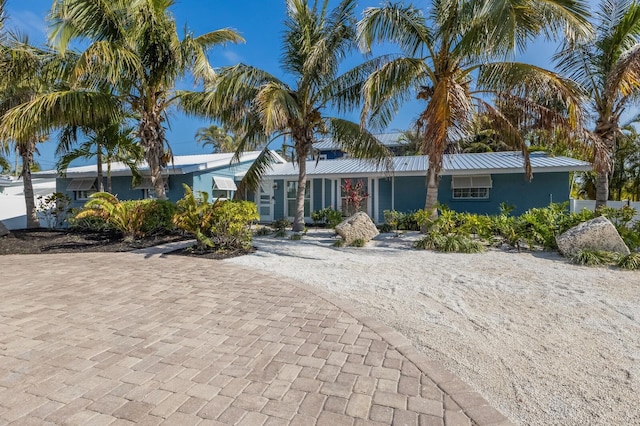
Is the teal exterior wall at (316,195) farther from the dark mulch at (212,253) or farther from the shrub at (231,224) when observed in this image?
the dark mulch at (212,253)

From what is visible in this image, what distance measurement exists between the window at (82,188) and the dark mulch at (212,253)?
41.8ft

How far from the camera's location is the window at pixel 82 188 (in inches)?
720

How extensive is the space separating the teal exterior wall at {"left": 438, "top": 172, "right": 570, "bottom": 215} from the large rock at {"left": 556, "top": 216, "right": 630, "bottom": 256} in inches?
265

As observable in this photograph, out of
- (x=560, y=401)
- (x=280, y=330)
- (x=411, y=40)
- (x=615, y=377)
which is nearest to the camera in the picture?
(x=560, y=401)

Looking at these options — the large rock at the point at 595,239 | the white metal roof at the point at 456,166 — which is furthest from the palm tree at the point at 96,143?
the large rock at the point at 595,239

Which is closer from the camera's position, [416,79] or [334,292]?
[334,292]

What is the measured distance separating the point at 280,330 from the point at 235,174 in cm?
1650

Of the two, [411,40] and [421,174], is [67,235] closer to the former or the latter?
[411,40]

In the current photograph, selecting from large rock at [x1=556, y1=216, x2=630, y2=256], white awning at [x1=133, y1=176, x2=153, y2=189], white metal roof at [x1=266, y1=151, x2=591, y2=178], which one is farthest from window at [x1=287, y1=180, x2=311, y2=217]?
large rock at [x1=556, y1=216, x2=630, y2=256]

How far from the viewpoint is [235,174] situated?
19.4 m

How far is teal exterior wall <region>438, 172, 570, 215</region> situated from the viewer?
13.8 m

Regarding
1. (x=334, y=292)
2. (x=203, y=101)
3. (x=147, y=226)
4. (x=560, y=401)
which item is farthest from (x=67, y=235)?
(x=560, y=401)

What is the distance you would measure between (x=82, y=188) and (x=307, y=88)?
47.6ft

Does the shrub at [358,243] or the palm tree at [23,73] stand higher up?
the palm tree at [23,73]
